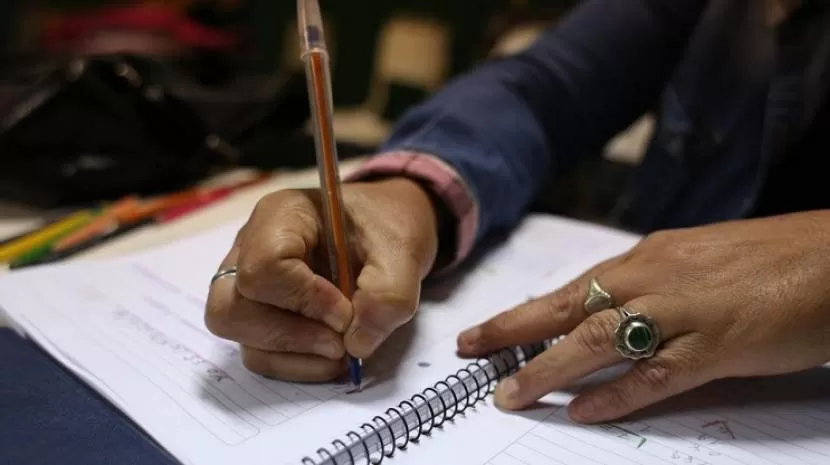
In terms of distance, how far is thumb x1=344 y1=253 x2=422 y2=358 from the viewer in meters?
0.42

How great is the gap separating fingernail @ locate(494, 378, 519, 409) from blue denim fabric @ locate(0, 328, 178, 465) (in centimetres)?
19

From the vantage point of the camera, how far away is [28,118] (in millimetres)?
779

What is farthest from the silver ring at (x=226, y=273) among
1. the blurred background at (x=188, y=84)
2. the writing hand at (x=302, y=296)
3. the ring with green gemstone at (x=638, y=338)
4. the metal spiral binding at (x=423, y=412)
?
the blurred background at (x=188, y=84)

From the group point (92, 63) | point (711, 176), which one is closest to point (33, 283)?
point (92, 63)

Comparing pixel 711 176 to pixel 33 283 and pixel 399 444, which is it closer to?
pixel 399 444

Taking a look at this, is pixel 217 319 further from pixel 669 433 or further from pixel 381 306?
pixel 669 433

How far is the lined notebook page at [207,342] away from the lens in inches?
15.6

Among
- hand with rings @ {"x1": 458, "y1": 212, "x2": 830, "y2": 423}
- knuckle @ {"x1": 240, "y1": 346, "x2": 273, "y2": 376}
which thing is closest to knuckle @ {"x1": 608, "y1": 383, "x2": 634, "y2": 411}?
hand with rings @ {"x1": 458, "y1": 212, "x2": 830, "y2": 423}

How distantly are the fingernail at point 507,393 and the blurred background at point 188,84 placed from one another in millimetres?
515

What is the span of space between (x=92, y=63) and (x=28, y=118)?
10cm

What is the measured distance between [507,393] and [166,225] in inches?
17.8

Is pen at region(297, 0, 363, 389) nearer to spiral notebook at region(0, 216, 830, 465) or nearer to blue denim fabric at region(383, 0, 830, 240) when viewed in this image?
spiral notebook at region(0, 216, 830, 465)

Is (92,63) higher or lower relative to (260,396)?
higher

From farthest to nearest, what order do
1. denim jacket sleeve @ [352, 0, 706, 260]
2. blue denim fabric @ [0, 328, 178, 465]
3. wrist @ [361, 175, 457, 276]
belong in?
denim jacket sleeve @ [352, 0, 706, 260] < wrist @ [361, 175, 457, 276] < blue denim fabric @ [0, 328, 178, 465]
